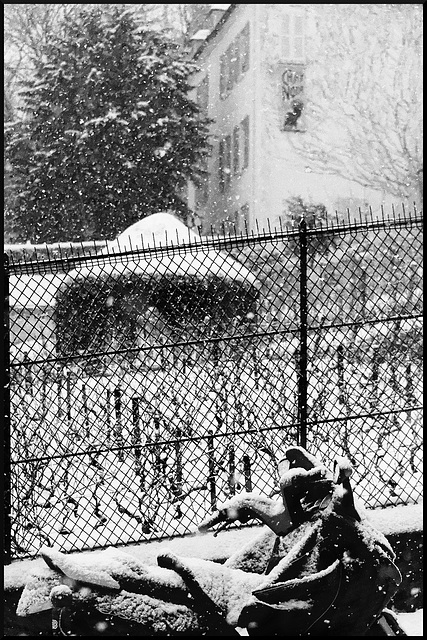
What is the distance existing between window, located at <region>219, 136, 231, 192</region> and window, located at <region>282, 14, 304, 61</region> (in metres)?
4.47

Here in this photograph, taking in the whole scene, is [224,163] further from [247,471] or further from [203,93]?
[247,471]

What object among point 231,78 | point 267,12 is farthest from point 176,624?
point 231,78

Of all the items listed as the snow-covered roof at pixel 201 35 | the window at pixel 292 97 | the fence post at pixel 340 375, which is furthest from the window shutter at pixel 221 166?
the fence post at pixel 340 375

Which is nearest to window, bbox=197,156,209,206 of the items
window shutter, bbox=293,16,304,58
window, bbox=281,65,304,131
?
window, bbox=281,65,304,131

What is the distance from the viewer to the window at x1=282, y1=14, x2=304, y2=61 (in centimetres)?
2617

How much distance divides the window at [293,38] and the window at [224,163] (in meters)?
4.47

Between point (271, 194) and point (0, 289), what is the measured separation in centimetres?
2294

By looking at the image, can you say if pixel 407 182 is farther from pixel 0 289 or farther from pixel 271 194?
pixel 0 289

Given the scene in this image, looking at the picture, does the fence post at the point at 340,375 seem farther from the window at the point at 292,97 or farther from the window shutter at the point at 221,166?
the window shutter at the point at 221,166

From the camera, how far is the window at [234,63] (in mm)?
27703

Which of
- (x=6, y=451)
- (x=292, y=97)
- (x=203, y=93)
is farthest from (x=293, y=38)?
(x=6, y=451)

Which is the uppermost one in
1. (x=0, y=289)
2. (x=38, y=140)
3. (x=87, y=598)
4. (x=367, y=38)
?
(x=367, y=38)

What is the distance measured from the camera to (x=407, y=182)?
2547 centimetres

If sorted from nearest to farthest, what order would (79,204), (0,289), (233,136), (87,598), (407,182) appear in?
(87,598) < (0,289) < (79,204) < (407,182) < (233,136)
